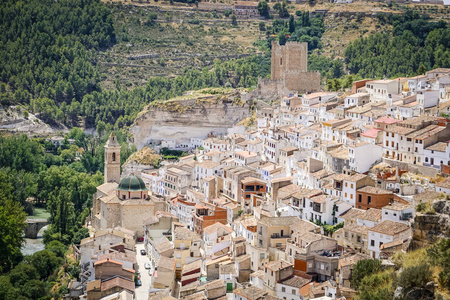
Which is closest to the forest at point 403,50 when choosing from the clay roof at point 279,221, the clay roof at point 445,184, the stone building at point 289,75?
the stone building at point 289,75

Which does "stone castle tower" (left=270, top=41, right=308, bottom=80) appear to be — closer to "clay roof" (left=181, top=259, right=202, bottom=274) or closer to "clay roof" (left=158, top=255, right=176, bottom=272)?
"clay roof" (left=181, top=259, right=202, bottom=274)

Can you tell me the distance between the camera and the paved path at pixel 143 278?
3791cm

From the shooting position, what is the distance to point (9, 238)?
47281mm

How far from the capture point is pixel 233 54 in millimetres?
90562

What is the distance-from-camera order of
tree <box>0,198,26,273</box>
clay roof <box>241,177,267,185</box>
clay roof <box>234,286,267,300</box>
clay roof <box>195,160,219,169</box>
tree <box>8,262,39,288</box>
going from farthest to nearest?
clay roof <box>195,160,219,169</box>, tree <box>0,198,26,273</box>, clay roof <box>241,177,267,185</box>, tree <box>8,262,39,288</box>, clay roof <box>234,286,267,300</box>

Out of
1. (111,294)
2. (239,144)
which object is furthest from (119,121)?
(111,294)

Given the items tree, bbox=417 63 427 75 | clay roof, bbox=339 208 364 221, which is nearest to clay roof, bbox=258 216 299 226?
clay roof, bbox=339 208 364 221

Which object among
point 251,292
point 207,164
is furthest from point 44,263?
point 251,292

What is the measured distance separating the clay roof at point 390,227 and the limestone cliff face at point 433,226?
715cm

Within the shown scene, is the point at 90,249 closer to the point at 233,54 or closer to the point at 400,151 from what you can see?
the point at 400,151

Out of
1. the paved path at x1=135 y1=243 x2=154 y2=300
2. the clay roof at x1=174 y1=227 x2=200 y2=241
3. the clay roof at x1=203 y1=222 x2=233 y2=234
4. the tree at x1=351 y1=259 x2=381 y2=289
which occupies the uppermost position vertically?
the tree at x1=351 y1=259 x2=381 y2=289

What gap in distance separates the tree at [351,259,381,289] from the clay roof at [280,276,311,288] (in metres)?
3.13

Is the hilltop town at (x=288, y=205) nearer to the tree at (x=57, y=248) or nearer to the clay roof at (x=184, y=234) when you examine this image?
the clay roof at (x=184, y=234)

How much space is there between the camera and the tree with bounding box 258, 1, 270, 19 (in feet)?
322
